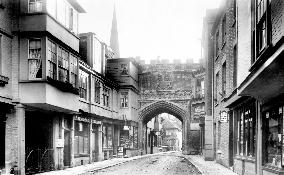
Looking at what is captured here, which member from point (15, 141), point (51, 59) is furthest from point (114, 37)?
point (15, 141)

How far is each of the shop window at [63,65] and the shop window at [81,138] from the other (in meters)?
5.44

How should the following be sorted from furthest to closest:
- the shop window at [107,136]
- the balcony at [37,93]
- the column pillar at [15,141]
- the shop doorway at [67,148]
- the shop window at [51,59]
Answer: the shop window at [107,136]
the shop doorway at [67,148]
the shop window at [51,59]
the balcony at [37,93]
the column pillar at [15,141]

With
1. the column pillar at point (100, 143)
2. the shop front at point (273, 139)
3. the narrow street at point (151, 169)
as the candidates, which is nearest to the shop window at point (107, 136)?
the column pillar at point (100, 143)

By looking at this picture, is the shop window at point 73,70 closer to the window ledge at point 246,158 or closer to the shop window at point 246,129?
the shop window at point 246,129

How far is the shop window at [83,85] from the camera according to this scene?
25812 mm

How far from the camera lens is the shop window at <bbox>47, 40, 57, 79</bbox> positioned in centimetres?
1777

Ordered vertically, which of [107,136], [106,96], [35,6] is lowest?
[107,136]

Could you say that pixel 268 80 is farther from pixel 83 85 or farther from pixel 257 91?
pixel 83 85

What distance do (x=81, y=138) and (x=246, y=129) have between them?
40.1ft

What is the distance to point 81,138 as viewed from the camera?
25906 mm

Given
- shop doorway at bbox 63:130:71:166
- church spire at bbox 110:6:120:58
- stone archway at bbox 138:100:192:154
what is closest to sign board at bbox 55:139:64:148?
shop doorway at bbox 63:130:71:166

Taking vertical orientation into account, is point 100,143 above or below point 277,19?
below

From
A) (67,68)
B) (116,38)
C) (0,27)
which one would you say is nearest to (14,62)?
(0,27)

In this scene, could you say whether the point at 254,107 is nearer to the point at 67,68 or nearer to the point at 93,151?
the point at 67,68
